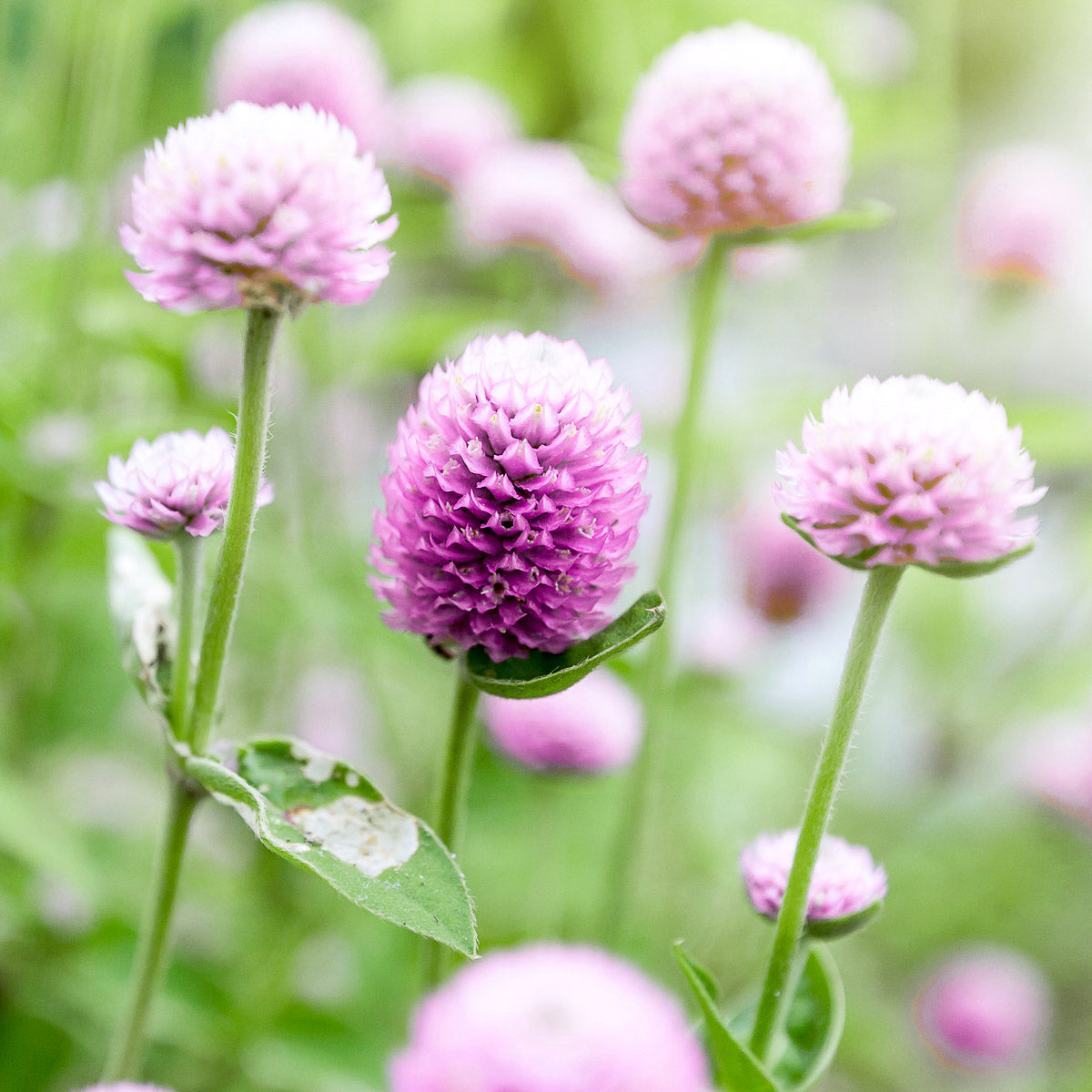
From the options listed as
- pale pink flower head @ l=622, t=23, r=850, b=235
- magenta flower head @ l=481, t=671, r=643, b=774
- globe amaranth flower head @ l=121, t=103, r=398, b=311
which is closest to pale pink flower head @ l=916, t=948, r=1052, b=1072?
magenta flower head @ l=481, t=671, r=643, b=774

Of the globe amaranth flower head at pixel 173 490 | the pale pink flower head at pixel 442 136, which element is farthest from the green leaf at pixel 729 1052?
the pale pink flower head at pixel 442 136

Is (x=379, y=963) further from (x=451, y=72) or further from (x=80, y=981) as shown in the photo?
(x=451, y=72)

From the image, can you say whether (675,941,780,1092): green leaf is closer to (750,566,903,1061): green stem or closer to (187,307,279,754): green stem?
(750,566,903,1061): green stem

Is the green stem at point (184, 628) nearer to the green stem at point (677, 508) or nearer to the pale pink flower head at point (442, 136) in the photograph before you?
the green stem at point (677, 508)

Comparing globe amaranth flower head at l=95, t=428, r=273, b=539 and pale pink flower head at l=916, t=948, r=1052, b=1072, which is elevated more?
globe amaranth flower head at l=95, t=428, r=273, b=539

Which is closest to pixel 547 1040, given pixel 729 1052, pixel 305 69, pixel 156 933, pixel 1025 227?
pixel 729 1052

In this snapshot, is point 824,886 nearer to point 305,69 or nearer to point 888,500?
point 888,500
